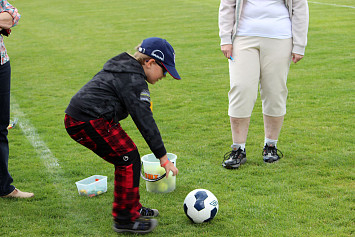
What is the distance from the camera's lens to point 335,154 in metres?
5.25

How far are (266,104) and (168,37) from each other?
10732 millimetres

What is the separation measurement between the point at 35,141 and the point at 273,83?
131 inches

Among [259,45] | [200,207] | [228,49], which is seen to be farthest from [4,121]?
[259,45]

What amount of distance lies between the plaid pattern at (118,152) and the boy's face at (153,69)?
47cm

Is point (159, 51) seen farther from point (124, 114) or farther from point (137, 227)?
point (137, 227)

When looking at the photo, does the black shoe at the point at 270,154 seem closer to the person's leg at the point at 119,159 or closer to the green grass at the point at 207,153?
the green grass at the point at 207,153

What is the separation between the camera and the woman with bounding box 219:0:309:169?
15.6 ft

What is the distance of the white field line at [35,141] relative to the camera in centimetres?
541

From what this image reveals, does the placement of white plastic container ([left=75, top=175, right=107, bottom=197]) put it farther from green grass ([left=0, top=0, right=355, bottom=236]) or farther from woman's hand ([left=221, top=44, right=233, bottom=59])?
woman's hand ([left=221, top=44, right=233, bottom=59])

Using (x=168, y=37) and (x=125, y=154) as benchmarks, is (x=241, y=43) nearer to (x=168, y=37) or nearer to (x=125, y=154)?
(x=125, y=154)

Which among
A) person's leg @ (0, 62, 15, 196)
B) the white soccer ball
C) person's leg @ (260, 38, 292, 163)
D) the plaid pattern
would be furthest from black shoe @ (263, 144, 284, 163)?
person's leg @ (0, 62, 15, 196)

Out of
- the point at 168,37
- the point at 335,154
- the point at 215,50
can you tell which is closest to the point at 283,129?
the point at 335,154

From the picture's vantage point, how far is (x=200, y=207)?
3723mm

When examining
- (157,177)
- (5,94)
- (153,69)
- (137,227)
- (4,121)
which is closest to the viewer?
(153,69)
